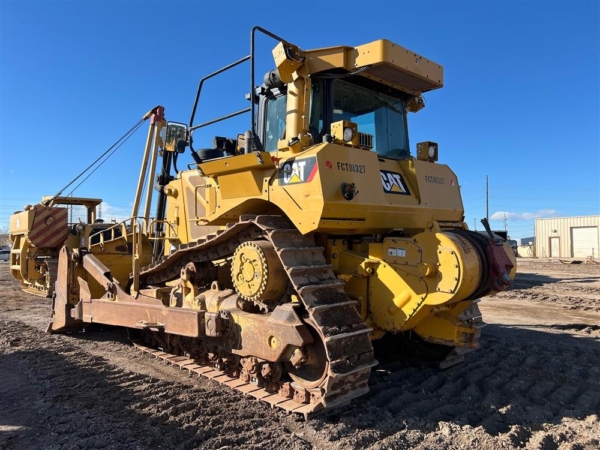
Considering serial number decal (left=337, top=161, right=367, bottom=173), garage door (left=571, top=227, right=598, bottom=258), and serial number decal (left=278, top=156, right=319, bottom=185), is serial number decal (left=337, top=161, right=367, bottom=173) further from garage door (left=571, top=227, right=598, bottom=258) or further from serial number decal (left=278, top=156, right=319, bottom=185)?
garage door (left=571, top=227, right=598, bottom=258)

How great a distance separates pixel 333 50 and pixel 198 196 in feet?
8.63

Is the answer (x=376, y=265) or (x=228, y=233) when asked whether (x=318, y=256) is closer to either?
(x=376, y=265)

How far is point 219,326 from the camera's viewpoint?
191 inches

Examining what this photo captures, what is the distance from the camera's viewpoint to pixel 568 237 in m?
40.2

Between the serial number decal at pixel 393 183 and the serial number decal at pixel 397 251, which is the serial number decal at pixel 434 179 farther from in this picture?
the serial number decal at pixel 397 251

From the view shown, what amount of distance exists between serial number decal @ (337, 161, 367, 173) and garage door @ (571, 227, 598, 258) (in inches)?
1566

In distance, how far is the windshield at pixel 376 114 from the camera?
5.20 metres

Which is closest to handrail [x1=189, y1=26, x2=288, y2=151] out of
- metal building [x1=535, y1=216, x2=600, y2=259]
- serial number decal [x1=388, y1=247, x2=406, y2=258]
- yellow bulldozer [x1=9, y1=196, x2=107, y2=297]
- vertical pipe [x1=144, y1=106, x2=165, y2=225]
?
serial number decal [x1=388, y1=247, x2=406, y2=258]

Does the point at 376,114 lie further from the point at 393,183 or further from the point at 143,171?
the point at 143,171

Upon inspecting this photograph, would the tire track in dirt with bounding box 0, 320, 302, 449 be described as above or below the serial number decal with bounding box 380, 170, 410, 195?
below

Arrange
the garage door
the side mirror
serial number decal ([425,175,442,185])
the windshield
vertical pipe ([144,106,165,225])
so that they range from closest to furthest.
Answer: the windshield < serial number decal ([425,175,442,185]) < the side mirror < vertical pipe ([144,106,165,225]) < the garage door

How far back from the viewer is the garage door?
3803 cm

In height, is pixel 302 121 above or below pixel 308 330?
above

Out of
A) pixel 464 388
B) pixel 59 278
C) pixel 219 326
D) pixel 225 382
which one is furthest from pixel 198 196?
pixel 464 388
